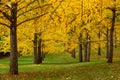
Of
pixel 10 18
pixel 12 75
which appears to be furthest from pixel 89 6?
pixel 12 75

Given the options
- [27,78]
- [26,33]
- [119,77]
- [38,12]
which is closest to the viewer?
[119,77]

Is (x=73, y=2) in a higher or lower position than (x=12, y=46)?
higher

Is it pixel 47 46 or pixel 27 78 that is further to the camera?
pixel 47 46

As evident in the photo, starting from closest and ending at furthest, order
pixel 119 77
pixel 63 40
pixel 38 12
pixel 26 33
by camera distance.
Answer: pixel 119 77, pixel 38 12, pixel 26 33, pixel 63 40

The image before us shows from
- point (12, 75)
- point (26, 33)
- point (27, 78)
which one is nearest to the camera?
point (27, 78)

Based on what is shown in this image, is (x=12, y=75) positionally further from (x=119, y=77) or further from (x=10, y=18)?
(x=119, y=77)

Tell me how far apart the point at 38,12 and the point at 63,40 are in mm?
17392

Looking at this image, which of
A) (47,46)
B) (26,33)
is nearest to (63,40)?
(47,46)

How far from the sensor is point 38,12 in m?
17.4

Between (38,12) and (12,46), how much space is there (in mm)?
2469

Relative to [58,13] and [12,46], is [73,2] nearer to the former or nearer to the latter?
[58,13]

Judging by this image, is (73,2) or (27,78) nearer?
(27,78)

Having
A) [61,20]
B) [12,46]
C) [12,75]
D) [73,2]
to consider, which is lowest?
[12,75]

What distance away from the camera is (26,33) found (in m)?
30.4
